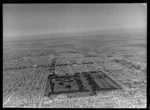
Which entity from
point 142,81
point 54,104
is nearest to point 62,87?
point 54,104

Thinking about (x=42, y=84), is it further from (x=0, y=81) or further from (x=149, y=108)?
(x=149, y=108)

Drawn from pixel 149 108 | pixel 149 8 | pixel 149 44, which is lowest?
pixel 149 108

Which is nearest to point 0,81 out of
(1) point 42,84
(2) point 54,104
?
(2) point 54,104

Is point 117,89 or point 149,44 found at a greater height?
point 149,44

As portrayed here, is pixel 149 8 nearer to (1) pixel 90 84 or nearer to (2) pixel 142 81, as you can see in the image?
(1) pixel 90 84

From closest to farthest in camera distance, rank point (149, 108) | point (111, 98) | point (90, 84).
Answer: point (149, 108)
point (111, 98)
point (90, 84)

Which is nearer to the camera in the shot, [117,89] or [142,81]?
[117,89]

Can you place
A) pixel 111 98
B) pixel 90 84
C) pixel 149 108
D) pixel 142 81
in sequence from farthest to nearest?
pixel 142 81 < pixel 90 84 < pixel 111 98 < pixel 149 108

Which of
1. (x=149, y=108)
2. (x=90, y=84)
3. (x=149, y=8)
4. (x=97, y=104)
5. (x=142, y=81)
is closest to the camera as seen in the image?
(x=149, y=8)

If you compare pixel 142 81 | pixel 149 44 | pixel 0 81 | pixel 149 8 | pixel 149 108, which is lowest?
pixel 142 81
